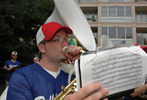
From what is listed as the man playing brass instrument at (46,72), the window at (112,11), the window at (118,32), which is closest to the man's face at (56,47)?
the man playing brass instrument at (46,72)

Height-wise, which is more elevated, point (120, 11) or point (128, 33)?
point (120, 11)

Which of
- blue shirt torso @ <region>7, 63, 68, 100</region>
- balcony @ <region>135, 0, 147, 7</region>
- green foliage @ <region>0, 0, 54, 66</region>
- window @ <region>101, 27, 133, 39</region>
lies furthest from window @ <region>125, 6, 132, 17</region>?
blue shirt torso @ <region>7, 63, 68, 100</region>

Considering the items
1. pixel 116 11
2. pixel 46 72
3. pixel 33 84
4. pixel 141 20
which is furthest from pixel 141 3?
pixel 33 84

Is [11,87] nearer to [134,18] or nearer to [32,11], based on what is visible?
[32,11]

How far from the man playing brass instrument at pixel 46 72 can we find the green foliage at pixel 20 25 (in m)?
7.38

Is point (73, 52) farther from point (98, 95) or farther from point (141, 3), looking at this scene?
point (141, 3)

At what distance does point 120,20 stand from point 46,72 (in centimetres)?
2211

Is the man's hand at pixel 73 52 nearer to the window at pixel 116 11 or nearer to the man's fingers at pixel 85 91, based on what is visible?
the man's fingers at pixel 85 91

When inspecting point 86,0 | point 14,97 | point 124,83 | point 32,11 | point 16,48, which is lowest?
point 16,48

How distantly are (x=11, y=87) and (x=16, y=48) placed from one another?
28.0 feet

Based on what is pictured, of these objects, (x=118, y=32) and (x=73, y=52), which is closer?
(x=73, y=52)

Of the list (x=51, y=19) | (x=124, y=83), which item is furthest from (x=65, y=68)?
(x=124, y=83)

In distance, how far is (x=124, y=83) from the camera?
0.91 meters

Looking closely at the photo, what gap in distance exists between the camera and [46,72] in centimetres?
150
